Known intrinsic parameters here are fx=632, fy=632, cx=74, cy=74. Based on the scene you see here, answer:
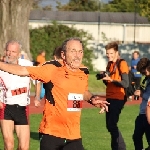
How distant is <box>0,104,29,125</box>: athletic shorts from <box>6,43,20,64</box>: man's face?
2.62 feet

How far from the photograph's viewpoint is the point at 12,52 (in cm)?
988

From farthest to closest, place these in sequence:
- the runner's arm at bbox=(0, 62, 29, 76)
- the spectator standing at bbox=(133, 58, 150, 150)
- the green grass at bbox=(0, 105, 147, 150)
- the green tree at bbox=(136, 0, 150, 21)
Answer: the green tree at bbox=(136, 0, 150, 21), the green grass at bbox=(0, 105, 147, 150), the spectator standing at bbox=(133, 58, 150, 150), the runner's arm at bbox=(0, 62, 29, 76)

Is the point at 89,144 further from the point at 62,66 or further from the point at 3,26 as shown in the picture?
the point at 3,26

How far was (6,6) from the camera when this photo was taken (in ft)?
101

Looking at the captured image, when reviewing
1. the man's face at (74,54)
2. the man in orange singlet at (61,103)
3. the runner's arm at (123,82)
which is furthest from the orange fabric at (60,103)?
the runner's arm at (123,82)

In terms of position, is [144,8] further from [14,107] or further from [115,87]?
[14,107]

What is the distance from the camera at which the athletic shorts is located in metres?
10.2

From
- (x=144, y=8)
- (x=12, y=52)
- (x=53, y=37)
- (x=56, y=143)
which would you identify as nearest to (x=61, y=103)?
(x=56, y=143)

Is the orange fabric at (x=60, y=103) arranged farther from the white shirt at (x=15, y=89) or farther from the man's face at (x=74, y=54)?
the white shirt at (x=15, y=89)

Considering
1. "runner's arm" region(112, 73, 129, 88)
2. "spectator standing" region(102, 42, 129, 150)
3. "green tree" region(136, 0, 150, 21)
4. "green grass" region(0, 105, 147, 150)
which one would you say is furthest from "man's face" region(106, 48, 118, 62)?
"green tree" region(136, 0, 150, 21)

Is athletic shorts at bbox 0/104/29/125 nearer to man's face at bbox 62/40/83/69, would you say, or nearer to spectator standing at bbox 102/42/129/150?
spectator standing at bbox 102/42/129/150

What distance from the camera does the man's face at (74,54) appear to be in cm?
740

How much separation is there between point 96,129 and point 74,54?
8.99m

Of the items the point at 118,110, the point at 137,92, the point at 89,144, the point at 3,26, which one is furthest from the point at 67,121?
the point at 3,26
